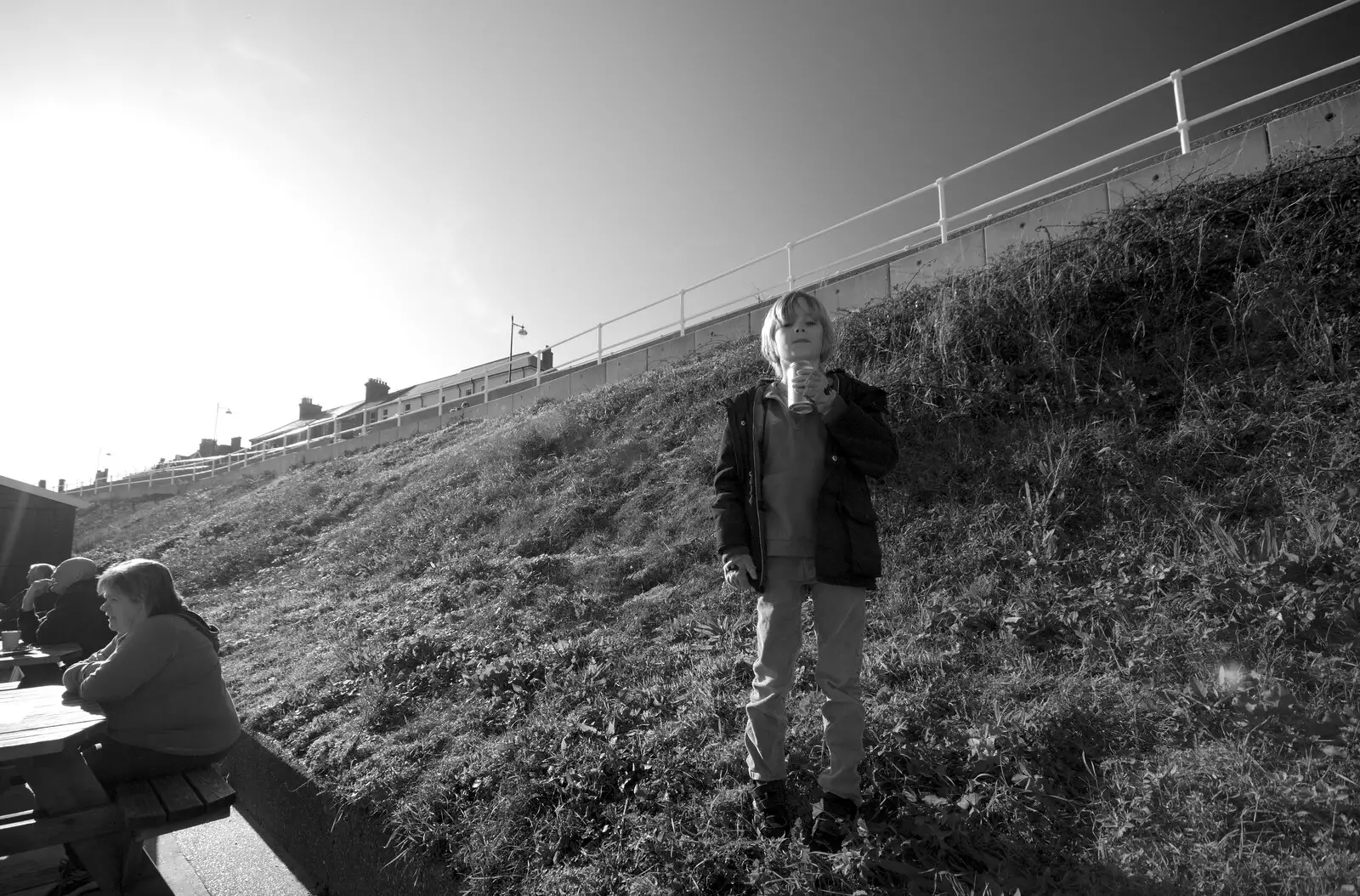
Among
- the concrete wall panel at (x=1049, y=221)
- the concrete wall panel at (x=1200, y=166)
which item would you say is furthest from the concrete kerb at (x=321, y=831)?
the concrete wall panel at (x=1200, y=166)

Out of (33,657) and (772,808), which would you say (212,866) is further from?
(772,808)

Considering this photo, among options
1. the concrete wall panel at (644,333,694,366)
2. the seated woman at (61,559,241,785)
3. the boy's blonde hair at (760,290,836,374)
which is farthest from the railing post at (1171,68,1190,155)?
the seated woman at (61,559,241,785)

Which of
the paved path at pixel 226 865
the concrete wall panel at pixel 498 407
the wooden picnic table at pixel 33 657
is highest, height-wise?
the concrete wall panel at pixel 498 407

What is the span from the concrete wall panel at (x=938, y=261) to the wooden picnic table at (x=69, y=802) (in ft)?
20.5

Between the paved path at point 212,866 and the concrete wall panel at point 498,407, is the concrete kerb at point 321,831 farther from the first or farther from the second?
the concrete wall panel at point 498,407

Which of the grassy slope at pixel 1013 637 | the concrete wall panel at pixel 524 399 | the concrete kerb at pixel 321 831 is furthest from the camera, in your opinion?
the concrete wall panel at pixel 524 399

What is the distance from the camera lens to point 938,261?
693 cm

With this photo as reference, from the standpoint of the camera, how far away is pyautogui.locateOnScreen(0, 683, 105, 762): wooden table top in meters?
2.70

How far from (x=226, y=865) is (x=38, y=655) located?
286cm

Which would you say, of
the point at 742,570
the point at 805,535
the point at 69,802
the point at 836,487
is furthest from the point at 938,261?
the point at 69,802

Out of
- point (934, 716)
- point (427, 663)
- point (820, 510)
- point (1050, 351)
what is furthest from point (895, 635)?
point (427, 663)

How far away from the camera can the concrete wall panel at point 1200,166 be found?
499 centimetres

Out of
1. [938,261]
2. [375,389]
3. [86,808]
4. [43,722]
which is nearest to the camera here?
[86,808]

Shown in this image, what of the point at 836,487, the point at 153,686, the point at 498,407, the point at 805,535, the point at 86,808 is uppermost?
the point at 498,407
